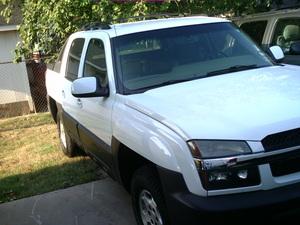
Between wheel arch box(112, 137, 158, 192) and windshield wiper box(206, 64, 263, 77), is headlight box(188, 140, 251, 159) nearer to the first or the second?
wheel arch box(112, 137, 158, 192)

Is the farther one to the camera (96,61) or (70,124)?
(70,124)

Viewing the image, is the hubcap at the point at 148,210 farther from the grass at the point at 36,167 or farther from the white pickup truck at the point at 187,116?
the grass at the point at 36,167

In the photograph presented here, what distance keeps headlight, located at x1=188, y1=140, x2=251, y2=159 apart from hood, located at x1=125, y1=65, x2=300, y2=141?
4 centimetres

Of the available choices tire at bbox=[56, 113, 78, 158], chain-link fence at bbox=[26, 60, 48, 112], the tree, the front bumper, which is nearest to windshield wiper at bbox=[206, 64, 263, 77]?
the front bumper

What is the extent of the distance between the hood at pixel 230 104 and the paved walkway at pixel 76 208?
1.43 m

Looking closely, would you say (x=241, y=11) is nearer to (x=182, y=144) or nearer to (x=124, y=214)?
(x=124, y=214)

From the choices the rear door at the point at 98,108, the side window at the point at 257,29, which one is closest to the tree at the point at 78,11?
the side window at the point at 257,29

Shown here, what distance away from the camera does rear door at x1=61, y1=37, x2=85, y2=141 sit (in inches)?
240

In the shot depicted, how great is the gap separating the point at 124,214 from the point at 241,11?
6.27 meters

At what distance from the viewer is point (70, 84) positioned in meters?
6.28

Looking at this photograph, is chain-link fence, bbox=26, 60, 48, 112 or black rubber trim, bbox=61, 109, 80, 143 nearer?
black rubber trim, bbox=61, 109, 80, 143

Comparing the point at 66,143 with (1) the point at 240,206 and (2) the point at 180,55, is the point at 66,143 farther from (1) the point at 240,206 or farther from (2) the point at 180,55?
(1) the point at 240,206

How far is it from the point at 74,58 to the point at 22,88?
9882 mm

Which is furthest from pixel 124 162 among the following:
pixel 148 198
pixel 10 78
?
pixel 10 78
